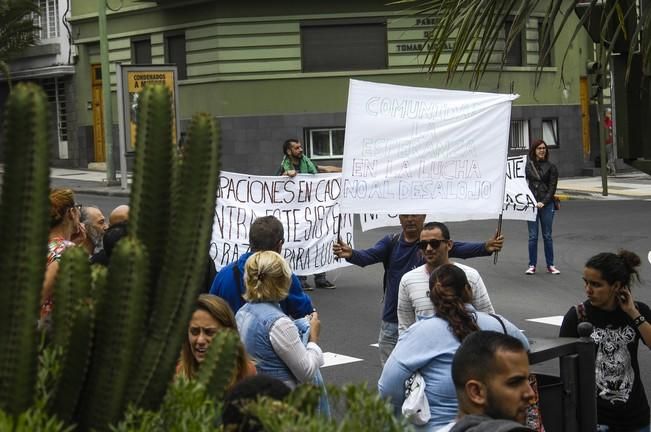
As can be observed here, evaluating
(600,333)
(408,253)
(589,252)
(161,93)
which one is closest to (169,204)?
(161,93)

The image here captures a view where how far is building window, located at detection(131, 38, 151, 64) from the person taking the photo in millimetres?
33219

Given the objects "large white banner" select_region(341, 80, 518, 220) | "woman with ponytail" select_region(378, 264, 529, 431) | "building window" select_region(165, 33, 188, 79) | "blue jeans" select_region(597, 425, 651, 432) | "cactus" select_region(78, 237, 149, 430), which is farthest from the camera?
"building window" select_region(165, 33, 188, 79)

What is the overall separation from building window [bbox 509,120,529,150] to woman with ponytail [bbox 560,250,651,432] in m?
26.1

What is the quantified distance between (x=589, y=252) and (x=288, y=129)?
14173 millimetres

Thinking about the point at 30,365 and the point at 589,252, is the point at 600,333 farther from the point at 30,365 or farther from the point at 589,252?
the point at 589,252

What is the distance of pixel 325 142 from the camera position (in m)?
31.4

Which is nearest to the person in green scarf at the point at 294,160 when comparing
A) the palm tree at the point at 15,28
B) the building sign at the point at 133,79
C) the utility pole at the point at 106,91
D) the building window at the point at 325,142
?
the building sign at the point at 133,79

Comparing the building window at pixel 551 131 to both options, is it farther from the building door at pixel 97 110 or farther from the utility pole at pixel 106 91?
the building door at pixel 97 110

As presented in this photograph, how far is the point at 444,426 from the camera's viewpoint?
5184 mm

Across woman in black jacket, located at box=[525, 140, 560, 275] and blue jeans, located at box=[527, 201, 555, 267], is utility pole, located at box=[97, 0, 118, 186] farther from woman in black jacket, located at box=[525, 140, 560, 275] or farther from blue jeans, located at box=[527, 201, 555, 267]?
blue jeans, located at box=[527, 201, 555, 267]

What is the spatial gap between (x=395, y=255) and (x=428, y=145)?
93 cm

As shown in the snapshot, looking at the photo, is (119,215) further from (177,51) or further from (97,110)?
(97,110)

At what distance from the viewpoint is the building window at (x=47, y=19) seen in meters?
36.7

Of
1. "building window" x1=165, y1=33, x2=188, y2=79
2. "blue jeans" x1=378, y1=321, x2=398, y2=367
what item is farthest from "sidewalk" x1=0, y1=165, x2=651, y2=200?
"blue jeans" x1=378, y1=321, x2=398, y2=367
